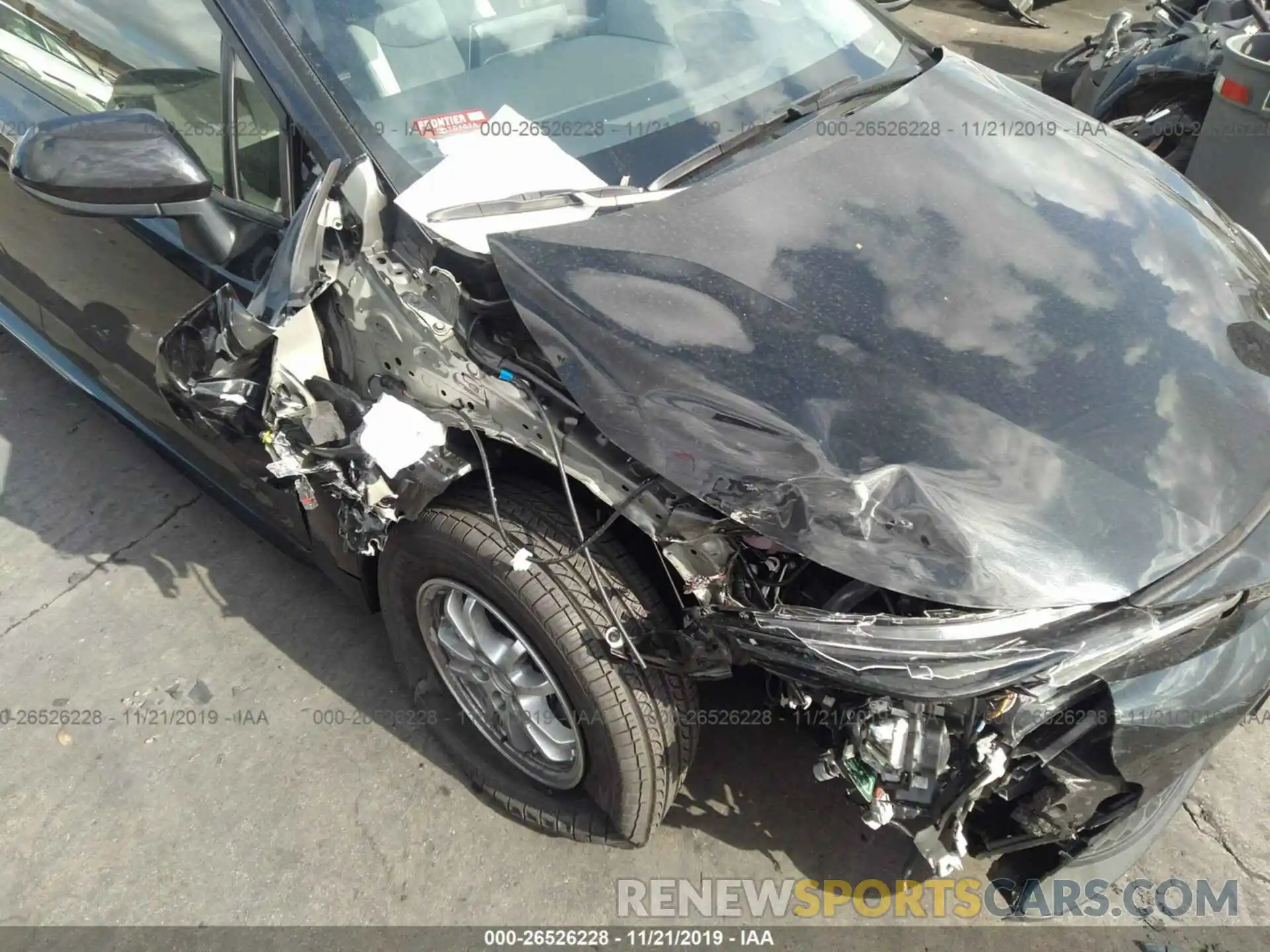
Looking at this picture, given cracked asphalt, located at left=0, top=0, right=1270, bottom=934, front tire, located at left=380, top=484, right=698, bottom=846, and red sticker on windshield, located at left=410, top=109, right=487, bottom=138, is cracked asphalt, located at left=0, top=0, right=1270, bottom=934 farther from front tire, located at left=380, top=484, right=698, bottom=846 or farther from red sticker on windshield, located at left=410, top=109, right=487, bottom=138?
red sticker on windshield, located at left=410, top=109, right=487, bottom=138

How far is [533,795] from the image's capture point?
7.22 feet

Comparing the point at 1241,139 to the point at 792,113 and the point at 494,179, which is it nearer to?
the point at 792,113

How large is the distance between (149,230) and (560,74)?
107cm

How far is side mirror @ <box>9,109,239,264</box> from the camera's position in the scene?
1802mm

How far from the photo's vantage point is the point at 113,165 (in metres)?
1.80

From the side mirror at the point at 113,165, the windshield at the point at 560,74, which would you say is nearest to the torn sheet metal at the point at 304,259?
the windshield at the point at 560,74

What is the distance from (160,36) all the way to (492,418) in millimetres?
1415

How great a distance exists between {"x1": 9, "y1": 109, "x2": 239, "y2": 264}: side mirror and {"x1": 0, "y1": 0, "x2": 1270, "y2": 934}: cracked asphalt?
4.34ft

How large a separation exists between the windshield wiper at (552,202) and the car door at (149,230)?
1.39ft

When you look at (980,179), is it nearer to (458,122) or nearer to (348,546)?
(458,122)

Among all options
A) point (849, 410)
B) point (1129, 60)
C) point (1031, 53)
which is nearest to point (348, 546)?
point (849, 410)

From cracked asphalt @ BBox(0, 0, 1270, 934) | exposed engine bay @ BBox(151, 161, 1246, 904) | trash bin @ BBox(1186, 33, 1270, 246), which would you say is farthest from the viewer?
trash bin @ BBox(1186, 33, 1270, 246)

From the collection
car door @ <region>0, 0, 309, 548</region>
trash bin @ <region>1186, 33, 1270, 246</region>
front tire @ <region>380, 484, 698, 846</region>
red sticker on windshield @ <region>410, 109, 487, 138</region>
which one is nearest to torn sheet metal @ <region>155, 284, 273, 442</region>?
car door @ <region>0, 0, 309, 548</region>

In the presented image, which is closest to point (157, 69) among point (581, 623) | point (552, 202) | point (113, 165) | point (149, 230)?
point (149, 230)
